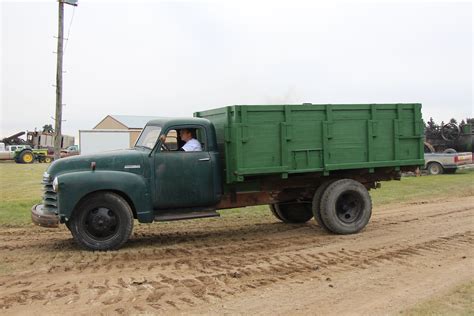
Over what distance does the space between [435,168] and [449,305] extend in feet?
64.7

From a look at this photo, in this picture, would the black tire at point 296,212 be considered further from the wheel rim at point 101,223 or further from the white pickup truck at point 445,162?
the white pickup truck at point 445,162

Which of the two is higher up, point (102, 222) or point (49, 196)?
point (49, 196)

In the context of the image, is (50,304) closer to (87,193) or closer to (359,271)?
(87,193)

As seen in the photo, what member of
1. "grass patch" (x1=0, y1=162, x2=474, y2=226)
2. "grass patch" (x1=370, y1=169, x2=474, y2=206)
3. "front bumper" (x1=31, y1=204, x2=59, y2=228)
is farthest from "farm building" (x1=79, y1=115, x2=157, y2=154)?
"front bumper" (x1=31, y1=204, x2=59, y2=228)

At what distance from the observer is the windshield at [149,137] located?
8336mm

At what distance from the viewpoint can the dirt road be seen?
518cm

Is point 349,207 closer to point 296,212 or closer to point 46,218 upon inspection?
point 296,212

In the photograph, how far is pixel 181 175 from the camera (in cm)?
822

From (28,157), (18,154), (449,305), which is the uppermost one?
(18,154)

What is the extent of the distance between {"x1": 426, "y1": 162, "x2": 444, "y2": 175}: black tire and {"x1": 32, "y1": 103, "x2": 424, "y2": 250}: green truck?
Answer: 14.8 meters

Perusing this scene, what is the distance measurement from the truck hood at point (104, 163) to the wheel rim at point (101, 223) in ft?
2.13

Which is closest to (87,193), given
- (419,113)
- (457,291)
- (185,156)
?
(185,156)

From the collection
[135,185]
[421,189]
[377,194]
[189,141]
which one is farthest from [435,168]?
[135,185]

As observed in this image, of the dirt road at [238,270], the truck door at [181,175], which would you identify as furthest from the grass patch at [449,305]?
the truck door at [181,175]
